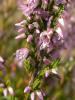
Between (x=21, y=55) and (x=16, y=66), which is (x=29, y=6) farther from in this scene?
(x=16, y=66)

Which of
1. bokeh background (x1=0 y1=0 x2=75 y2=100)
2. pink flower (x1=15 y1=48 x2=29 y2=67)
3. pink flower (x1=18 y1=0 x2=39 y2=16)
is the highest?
bokeh background (x1=0 y1=0 x2=75 y2=100)

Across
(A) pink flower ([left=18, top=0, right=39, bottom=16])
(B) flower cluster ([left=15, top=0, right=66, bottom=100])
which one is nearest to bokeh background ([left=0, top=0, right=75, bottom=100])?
(B) flower cluster ([left=15, top=0, right=66, bottom=100])

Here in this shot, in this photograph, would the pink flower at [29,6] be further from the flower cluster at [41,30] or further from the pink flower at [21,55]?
the pink flower at [21,55]

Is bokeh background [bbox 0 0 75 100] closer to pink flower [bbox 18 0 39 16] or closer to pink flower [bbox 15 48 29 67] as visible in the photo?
pink flower [bbox 15 48 29 67]

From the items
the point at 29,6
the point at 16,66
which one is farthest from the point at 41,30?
the point at 16,66

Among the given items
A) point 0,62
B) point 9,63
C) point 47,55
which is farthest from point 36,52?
point 9,63

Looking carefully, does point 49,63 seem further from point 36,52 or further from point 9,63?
point 9,63

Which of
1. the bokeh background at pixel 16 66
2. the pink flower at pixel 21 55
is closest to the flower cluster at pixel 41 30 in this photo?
the pink flower at pixel 21 55
